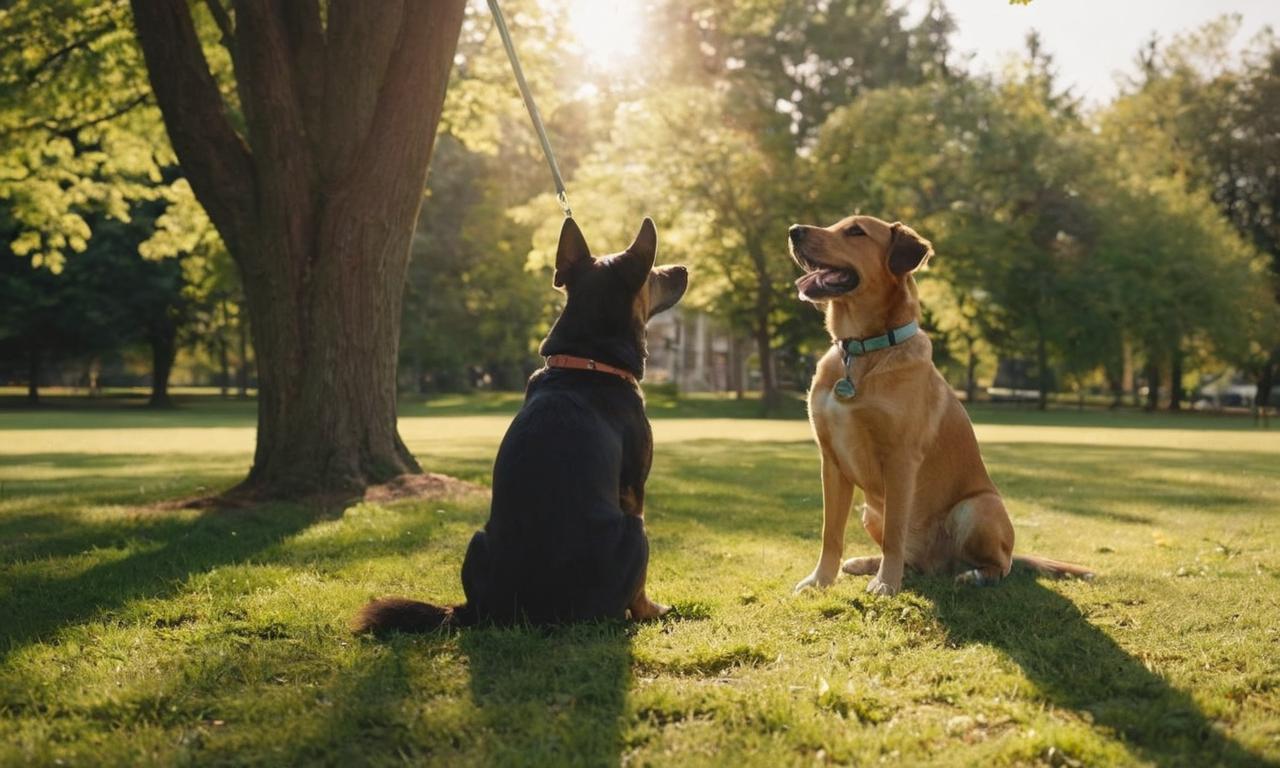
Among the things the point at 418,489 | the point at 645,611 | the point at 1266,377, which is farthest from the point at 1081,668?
the point at 1266,377

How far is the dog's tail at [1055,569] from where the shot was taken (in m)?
6.12

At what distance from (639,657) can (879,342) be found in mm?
A: 2418

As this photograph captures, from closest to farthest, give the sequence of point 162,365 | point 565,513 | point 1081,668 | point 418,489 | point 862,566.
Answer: point 1081,668 < point 565,513 < point 862,566 < point 418,489 < point 162,365

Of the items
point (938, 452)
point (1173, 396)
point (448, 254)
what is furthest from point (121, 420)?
point (1173, 396)

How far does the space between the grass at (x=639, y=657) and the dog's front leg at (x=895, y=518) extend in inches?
7.4

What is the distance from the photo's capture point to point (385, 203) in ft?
30.8

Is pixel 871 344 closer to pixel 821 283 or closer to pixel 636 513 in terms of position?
pixel 821 283

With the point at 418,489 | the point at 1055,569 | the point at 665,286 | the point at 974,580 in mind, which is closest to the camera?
the point at 665,286

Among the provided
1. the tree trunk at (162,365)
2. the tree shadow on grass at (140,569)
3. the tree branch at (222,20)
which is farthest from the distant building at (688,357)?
the tree shadow on grass at (140,569)

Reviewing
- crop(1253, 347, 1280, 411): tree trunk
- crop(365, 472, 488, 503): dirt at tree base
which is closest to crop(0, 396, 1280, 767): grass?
crop(365, 472, 488, 503): dirt at tree base

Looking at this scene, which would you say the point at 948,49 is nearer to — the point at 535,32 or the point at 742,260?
the point at 742,260

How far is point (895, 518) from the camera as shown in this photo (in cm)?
554

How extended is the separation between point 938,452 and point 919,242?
125 centimetres

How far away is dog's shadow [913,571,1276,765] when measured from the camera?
3.34 metres
